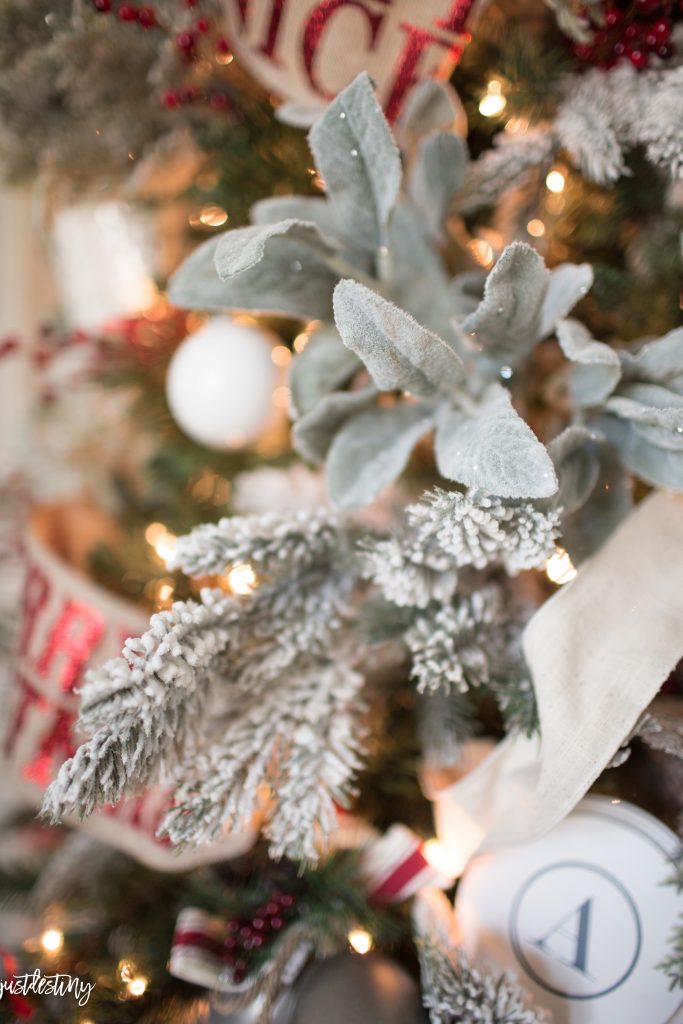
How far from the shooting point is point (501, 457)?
0.90 feet

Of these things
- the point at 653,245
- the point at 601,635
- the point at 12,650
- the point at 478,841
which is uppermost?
the point at 653,245

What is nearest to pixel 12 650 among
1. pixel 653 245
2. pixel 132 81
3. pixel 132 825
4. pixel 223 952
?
pixel 132 825

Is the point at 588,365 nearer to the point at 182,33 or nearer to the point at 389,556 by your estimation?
the point at 389,556

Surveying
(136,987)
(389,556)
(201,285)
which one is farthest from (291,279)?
(136,987)

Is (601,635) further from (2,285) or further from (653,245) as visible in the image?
(2,285)

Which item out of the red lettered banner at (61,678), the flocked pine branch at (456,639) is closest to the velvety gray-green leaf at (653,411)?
the flocked pine branch at (456,639)

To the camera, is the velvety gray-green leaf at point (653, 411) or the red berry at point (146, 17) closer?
the velvety gray-green leaf at point (653, 411)

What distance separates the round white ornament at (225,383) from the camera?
19.9 inches

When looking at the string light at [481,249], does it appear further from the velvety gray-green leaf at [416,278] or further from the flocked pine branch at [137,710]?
the flocked pine branch at [137,710]

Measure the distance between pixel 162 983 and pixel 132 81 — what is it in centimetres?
57

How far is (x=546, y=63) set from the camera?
421 millimetres

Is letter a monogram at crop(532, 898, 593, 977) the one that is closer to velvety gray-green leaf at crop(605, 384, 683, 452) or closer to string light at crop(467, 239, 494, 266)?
velvety gray-green leaf at crop(605, 384, 683, 452)

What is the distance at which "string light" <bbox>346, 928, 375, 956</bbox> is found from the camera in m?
0.40

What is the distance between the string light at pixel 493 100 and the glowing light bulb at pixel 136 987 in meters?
0.56
